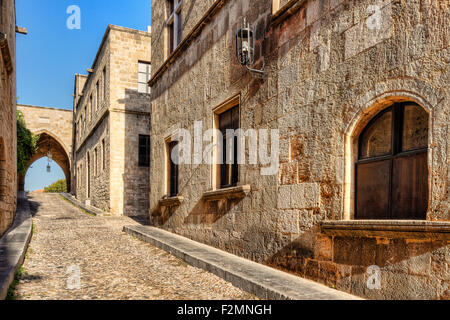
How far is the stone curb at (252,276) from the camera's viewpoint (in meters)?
3.59

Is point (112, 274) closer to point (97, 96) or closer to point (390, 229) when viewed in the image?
point (390, 229)

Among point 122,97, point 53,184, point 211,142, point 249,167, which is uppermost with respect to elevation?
point 122,97

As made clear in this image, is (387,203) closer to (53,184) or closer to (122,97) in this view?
(122,97)

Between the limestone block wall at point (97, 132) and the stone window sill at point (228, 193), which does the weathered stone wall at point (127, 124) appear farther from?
the stone window sill at point (228, 193)

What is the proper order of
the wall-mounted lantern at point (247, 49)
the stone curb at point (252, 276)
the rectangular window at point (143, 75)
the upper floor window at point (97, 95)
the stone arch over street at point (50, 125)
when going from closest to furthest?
the stone curb at point (252, 276), the wall-mounted lantern at point (247, 49), the rectangular window at point (143, 75), the upper floor window at point (97, 95), the stone arch over street at point (50, 125)

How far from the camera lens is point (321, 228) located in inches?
164

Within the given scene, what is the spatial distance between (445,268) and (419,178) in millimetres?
809

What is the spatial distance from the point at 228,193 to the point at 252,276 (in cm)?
207

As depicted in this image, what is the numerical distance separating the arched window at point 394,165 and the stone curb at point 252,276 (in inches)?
37.2

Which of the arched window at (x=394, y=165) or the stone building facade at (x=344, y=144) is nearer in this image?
the stone building facade at (x=344, y=144)

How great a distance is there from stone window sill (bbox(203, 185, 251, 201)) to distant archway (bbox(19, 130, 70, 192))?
78.6 feet

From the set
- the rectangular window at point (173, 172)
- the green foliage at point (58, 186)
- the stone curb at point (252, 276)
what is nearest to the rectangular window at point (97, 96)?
the rectangular window at point (173, 172)

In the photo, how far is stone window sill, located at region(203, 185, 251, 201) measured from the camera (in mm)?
5719
